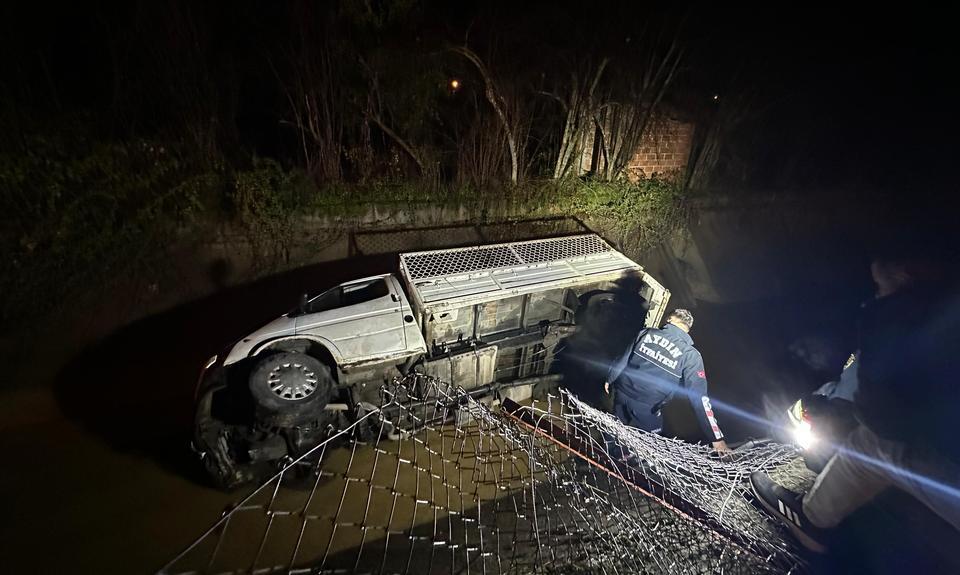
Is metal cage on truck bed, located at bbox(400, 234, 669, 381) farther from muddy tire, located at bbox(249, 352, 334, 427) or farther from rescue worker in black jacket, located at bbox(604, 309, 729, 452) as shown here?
muddy tire, located at bbox(249, 352, 334, 427)

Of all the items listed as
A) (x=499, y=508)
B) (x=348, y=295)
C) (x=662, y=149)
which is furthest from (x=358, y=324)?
(x=662, y=149)

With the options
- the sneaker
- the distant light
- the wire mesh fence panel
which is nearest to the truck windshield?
the wire mesh fence panel

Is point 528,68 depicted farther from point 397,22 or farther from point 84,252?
point 84,252

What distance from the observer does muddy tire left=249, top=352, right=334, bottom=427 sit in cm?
350

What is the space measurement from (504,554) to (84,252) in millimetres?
6082

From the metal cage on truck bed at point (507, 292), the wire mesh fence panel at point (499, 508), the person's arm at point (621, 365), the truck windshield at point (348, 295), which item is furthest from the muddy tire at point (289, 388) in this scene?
the person's arm at point (621, 365)

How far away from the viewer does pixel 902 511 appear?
3785 millimetres

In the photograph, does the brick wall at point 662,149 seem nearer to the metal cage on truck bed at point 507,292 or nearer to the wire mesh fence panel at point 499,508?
the metal cage on truck bed at point 507,292

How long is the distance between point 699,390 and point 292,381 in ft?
13.2

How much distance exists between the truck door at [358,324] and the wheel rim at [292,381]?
33 cm

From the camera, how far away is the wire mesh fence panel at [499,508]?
3.14m

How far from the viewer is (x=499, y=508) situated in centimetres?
373

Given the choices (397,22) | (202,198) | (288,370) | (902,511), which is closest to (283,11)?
(397,22)

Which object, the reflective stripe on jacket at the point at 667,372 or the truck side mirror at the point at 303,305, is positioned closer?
the reflective stripe on jacket at the point at 667,372
